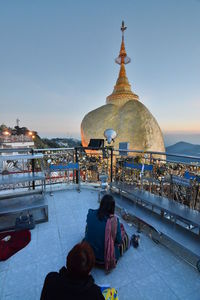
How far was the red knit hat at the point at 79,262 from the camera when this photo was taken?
2.38ft

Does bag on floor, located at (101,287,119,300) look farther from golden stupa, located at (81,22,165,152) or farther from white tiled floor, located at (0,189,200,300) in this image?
golden stupa, located at (81,22,165,152)

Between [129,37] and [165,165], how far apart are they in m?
16.0

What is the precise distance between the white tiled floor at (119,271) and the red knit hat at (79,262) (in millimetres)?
1091

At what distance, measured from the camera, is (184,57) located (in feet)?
35.0

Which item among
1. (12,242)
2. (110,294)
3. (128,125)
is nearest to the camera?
(110,294)

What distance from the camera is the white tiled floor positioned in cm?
147

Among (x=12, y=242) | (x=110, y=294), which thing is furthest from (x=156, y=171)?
(x=12, y=242)

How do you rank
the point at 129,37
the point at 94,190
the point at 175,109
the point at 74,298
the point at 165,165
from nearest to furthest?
the point at 74,298 < the point at 165,165 < the point at 94,190 < the point at 129,37 < the point at 175,109

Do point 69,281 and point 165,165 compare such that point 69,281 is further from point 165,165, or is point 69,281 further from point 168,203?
point 165,165

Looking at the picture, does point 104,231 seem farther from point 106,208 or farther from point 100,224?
point 106,208

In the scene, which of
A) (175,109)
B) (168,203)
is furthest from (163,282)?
(175,109)

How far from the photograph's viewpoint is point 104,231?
1.60 m

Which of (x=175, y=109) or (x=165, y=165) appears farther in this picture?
(x=175, y=109)

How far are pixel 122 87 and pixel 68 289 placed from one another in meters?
14.8
